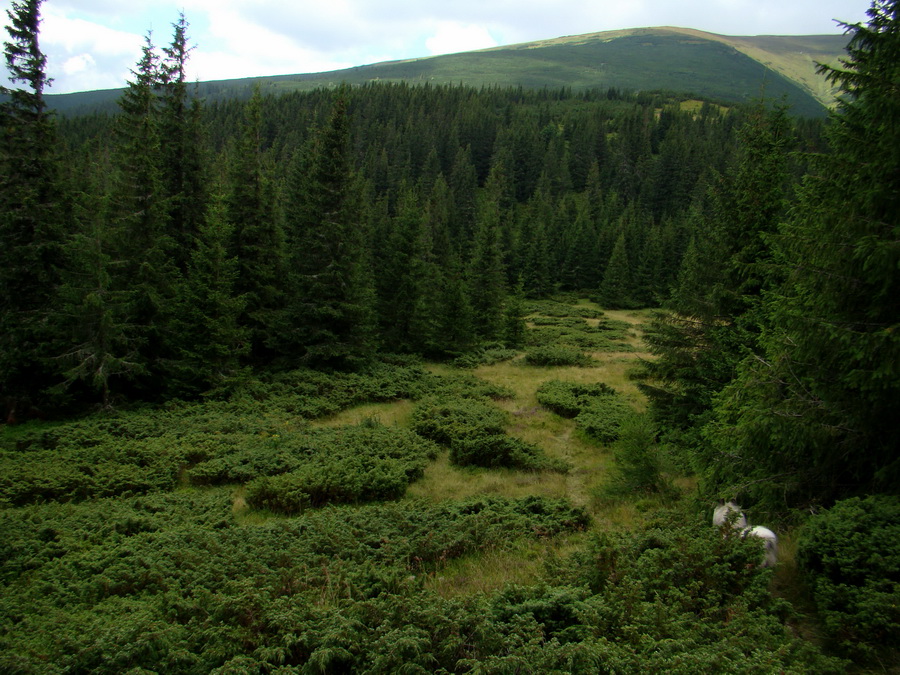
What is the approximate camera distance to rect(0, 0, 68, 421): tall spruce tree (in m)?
20.0

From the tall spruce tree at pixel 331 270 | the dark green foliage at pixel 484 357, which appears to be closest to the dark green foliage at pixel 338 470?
the tall spruce tree at pixel 331 270

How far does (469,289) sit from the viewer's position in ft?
128

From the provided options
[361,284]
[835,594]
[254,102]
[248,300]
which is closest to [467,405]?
[361,284]

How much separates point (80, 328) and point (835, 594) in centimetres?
2482

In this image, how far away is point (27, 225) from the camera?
819 inches

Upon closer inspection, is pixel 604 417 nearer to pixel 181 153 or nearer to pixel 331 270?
pixel 331 270

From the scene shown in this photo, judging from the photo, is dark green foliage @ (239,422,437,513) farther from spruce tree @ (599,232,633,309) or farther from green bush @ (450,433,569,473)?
spruce tree @ (599,232,633,309)

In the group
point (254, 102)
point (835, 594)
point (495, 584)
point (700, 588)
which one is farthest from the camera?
point (254, 102)

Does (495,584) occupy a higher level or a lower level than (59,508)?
higher

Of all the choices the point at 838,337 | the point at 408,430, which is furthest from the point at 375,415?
the point at 838,337

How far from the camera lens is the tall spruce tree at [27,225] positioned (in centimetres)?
1997

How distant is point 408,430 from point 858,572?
48.2ft

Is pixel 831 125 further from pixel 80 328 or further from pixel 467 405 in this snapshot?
pixel 80 328

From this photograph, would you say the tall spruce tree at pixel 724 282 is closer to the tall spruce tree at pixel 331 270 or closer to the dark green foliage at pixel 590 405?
the dark green foliage at pixel 590 405
